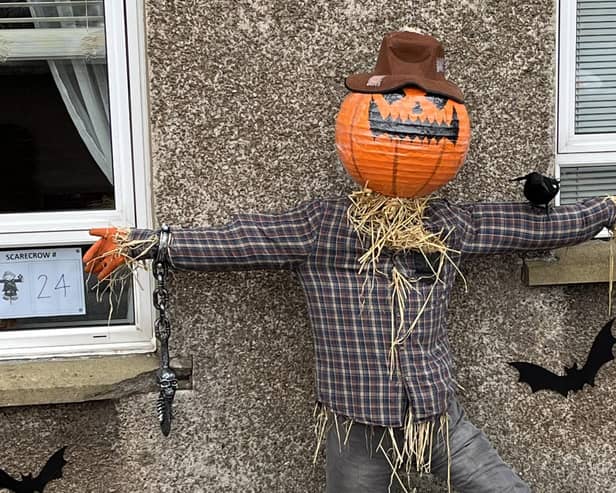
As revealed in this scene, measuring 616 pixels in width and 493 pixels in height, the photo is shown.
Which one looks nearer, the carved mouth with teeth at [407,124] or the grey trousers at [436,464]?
the carved mouth with teeth at [407,124]

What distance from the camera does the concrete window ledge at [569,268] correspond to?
111 inches

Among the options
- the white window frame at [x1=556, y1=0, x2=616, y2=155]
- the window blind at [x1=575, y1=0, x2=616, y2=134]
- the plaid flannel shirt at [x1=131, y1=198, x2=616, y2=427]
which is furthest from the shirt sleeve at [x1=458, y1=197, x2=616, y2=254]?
the window blind at [x1=575, y1=0, x2=616, y2=134]

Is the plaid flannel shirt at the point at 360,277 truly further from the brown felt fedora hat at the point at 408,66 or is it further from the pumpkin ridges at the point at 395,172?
the brown felt fedora hat at the point at 408,66

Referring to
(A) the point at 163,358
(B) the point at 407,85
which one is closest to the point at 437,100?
(B) the point at 407,85

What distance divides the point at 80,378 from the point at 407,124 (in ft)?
4.69

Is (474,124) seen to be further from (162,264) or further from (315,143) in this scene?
(162,264)

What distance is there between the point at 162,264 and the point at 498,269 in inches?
48.9

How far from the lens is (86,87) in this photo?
110 inches

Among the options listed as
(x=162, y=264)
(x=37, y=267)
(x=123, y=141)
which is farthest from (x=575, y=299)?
(x=37, y=267)

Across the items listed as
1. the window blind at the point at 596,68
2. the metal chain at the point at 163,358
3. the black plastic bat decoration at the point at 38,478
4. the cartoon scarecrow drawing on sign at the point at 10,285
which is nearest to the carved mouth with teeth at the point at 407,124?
the metal chain at the point at 163,358

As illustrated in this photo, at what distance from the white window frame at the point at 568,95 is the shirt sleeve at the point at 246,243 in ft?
3.65

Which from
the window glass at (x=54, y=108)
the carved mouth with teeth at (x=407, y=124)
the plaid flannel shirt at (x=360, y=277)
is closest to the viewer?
the carved mouth with teeth at (x=407, y=124)

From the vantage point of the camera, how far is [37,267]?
282cm

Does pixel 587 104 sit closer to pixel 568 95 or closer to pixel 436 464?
pixel 568 95
